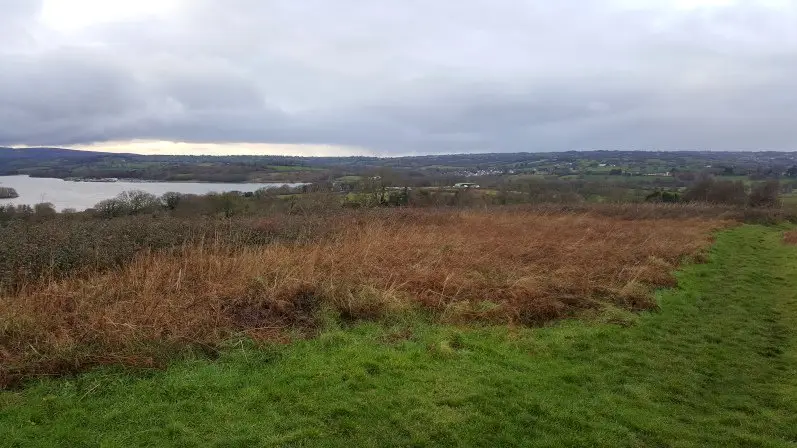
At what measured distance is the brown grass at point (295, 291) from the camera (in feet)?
18.9

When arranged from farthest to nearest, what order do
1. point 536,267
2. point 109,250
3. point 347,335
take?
point 536,267 < point 109,250 < point 347,335

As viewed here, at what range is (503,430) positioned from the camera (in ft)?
15.1

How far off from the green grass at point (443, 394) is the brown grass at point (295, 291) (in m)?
0.51

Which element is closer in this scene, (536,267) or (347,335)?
(347,335)

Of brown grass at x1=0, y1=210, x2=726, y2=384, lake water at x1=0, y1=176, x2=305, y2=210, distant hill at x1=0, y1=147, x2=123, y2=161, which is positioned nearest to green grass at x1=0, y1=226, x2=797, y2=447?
brown grass at x1=0, y1=210, x2=726, y2=384

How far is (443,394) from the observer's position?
17.4 feet

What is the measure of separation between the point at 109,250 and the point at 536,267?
30.4ft

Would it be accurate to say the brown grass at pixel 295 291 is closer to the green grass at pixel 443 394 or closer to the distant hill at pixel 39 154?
the green grass at pixel 443 394

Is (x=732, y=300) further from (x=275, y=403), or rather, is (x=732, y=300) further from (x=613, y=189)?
(x=613, y=189)

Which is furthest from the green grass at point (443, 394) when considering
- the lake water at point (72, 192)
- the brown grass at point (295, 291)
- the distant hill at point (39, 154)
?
the distant hill at point (39, 154)

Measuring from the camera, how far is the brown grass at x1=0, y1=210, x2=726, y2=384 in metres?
5.77

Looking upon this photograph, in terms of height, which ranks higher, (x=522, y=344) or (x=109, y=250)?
(x=109, y=250)

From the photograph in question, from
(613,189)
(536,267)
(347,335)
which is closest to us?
(347,335)

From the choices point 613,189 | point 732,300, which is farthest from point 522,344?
point 613,189
